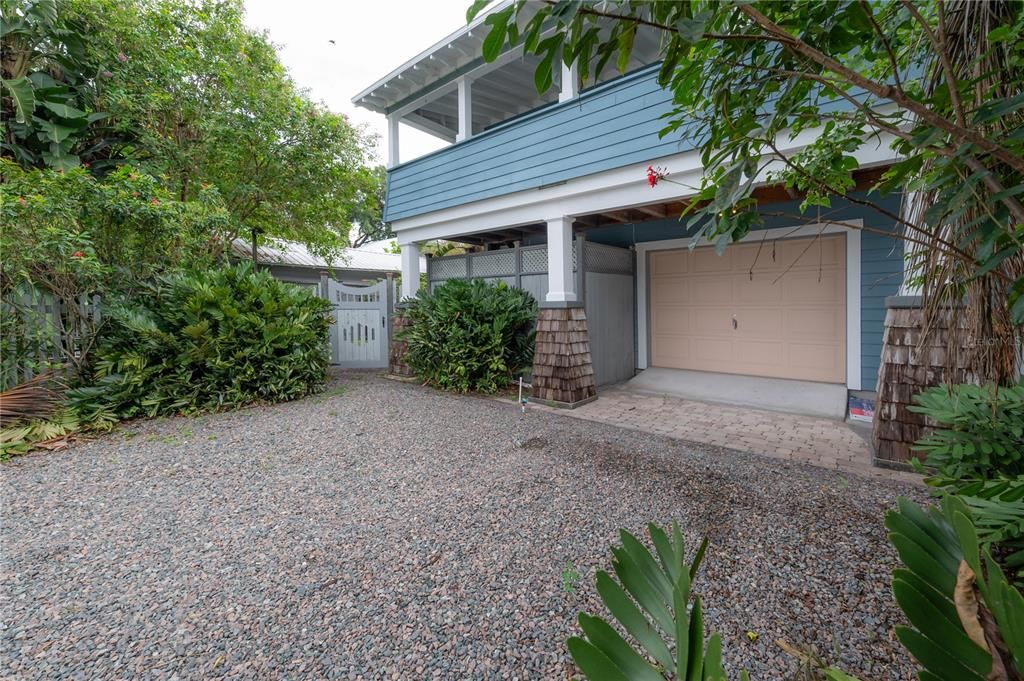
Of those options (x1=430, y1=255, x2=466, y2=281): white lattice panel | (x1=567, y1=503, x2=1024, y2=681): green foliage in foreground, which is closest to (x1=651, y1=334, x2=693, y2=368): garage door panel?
(x1=430, y1=255, x2=466, y2=281): white lattice panel

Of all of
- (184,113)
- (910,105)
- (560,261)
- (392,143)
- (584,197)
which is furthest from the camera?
(392,143)

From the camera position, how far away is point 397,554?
6.97 ft

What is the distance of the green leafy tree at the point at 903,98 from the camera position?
102 centimetres

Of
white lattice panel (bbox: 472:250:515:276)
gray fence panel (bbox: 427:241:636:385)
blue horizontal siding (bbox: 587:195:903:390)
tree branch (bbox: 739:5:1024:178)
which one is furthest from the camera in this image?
white lattice panel (bbox: 472:250:515:276)

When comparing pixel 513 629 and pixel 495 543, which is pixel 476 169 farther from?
pixel 513 629

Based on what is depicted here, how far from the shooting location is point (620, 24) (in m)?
1.20

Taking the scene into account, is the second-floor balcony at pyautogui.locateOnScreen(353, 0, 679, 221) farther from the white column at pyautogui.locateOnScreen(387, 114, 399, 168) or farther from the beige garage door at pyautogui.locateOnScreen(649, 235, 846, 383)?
the beige garage door at pyautogui.locateOnScreen(649, 235, 846, 383)

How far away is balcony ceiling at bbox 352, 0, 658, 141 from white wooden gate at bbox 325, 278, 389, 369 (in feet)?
10.2

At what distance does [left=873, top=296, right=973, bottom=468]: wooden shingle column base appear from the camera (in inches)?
122

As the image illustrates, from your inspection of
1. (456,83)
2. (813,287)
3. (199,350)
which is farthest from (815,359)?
(199,350)

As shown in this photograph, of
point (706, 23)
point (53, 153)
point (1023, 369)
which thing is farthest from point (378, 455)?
point (53, 153)

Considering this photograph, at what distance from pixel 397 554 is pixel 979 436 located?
2.99 metres

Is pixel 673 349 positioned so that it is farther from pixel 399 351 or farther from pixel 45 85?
pixel 45 85

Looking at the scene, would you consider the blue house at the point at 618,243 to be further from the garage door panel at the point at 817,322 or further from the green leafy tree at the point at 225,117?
the green leafy tree at the point at 225,117
